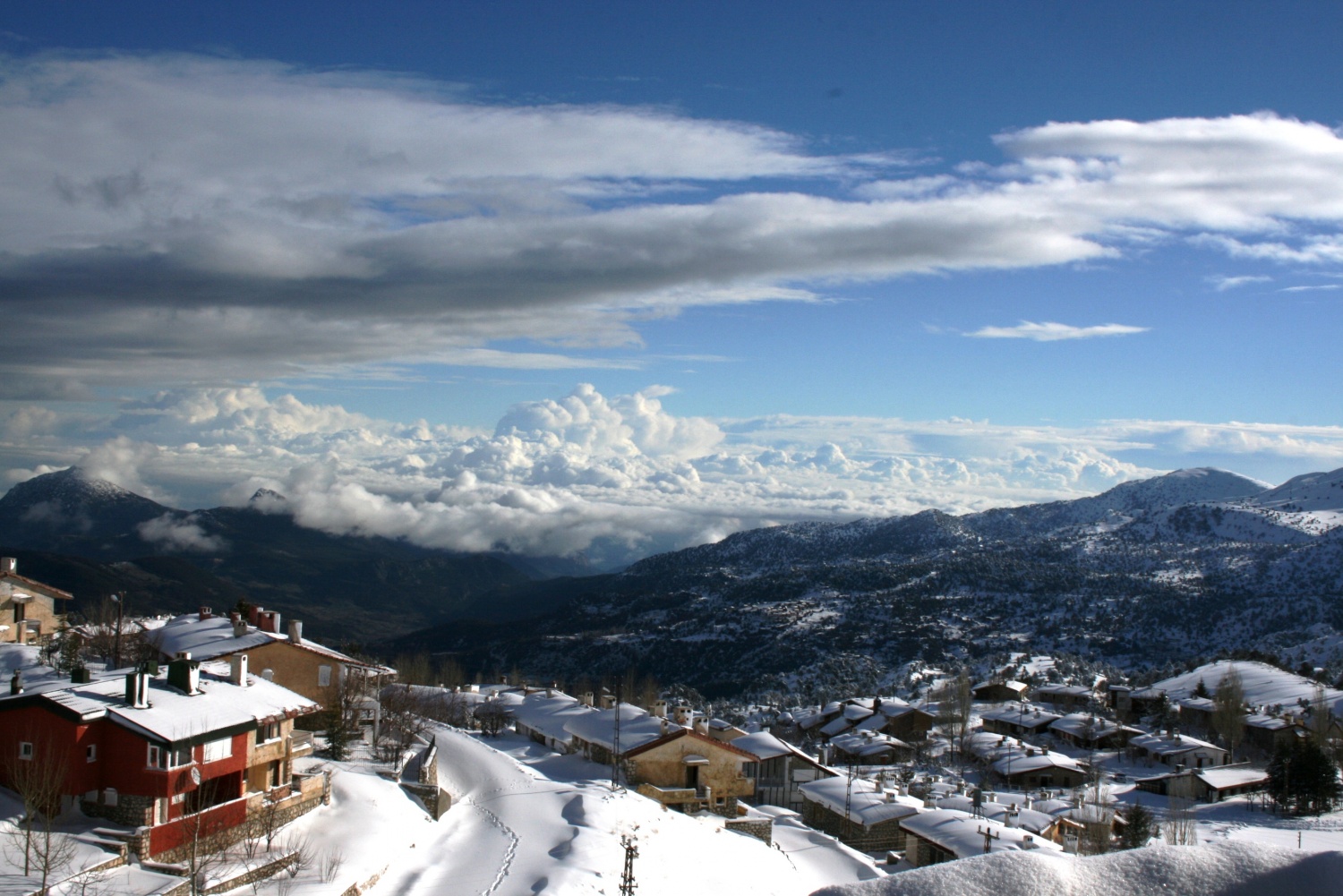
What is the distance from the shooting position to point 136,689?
2875 cm

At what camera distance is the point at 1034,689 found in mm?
138625

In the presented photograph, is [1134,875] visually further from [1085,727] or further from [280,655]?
[1085,727]

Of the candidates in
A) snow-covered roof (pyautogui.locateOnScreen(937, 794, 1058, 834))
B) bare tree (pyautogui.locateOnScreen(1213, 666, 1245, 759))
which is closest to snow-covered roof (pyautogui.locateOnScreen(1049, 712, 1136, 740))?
bare tree (pyautogui.locateOnScreen(1213, 666, 1245, 759))

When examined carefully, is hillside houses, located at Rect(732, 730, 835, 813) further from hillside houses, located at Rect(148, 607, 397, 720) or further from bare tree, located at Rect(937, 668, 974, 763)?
bare tree, located at Rect(937, 668, 974, 763)

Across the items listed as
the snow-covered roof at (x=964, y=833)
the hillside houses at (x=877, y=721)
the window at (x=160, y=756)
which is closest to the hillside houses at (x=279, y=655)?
the window at (x=160, y=756)

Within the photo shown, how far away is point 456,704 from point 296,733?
44317mm

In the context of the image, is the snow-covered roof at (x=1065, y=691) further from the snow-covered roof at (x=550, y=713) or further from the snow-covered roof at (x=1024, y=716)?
the snow-covered roof at (x=550, y=713)

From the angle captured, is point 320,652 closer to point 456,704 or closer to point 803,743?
point 456,704

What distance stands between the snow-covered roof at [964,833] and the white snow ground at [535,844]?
5365 mm

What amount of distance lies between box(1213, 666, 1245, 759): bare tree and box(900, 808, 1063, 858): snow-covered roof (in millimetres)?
56355

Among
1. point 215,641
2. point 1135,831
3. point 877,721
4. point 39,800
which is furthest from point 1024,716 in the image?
point 39,800

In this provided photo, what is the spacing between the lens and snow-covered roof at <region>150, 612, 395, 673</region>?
46.7 meters

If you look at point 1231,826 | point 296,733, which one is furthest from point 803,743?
point 296,733

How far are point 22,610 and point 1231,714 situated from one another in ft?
346
